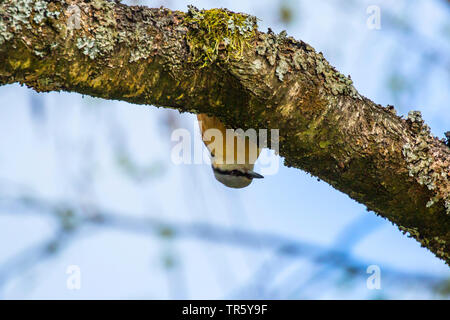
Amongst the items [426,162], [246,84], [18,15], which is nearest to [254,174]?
[426,162]

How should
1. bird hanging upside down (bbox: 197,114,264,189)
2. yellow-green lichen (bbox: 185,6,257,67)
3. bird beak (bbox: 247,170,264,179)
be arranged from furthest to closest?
bird beak (bbox: 247,170,264,179) → bird hanging upside down (bbox: 197,114,264,189) → yellow-green lichen (bbox: 185,6,257,67)

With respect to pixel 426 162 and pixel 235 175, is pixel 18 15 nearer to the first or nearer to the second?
pixel 426 162

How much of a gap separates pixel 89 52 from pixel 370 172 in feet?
4.22

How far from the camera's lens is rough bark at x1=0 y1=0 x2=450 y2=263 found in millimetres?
1627

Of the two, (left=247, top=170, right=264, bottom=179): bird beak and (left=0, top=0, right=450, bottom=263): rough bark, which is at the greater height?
(left=247, top=170, right=264, bottom=179): bird beak

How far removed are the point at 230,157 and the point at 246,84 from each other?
1.58 metres

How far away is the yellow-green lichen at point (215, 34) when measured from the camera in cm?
184

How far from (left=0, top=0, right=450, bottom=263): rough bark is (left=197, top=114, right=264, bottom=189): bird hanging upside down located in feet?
2.82

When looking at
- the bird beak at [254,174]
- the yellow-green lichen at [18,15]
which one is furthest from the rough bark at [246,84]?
the bird beak at [254,174]

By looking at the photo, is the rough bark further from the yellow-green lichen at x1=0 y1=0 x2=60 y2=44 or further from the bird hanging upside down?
the bird hanging upside down

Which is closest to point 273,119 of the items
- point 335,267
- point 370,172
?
point 370,172

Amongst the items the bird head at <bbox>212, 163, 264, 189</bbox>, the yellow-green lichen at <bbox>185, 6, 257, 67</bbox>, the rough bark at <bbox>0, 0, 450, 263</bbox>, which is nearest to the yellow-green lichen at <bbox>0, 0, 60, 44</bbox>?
the rough bark at <bbox>0, 0, 450, 263</bbox>

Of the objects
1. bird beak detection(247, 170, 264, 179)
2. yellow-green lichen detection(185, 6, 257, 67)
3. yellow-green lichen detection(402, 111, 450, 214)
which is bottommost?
yellow-green lichen detection(402, 111, 450, 214)

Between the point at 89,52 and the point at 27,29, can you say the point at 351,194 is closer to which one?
the point at 89,52
